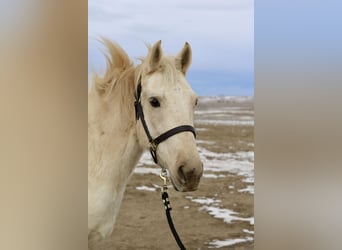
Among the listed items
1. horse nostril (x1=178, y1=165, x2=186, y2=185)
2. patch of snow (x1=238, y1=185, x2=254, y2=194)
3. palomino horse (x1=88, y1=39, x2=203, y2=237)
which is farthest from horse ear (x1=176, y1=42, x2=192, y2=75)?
patch of snow (x1=238, y1=185, x2=254, y2=194)

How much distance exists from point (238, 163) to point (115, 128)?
0.33m

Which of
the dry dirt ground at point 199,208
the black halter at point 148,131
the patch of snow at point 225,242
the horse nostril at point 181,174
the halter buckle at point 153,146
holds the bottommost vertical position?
the patch of snow at point 225,242

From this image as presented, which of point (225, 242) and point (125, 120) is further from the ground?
point (125, 120)

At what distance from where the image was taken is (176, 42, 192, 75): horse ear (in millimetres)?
854

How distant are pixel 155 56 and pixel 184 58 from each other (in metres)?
0.07

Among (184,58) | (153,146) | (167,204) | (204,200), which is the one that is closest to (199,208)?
(204,200)

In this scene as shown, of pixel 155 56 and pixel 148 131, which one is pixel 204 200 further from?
pixel 155 56

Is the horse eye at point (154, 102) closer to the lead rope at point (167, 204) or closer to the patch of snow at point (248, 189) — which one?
the lead rope at point (167, 204)

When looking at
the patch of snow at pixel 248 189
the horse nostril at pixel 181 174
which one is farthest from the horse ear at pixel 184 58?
the patch of snow at pixel 248 189

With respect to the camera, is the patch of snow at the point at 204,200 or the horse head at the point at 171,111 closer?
the horse head at the point at 171,111

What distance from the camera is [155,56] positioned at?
83 cm

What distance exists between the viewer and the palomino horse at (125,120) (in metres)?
0.80

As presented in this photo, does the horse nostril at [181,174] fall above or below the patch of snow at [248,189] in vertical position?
above
